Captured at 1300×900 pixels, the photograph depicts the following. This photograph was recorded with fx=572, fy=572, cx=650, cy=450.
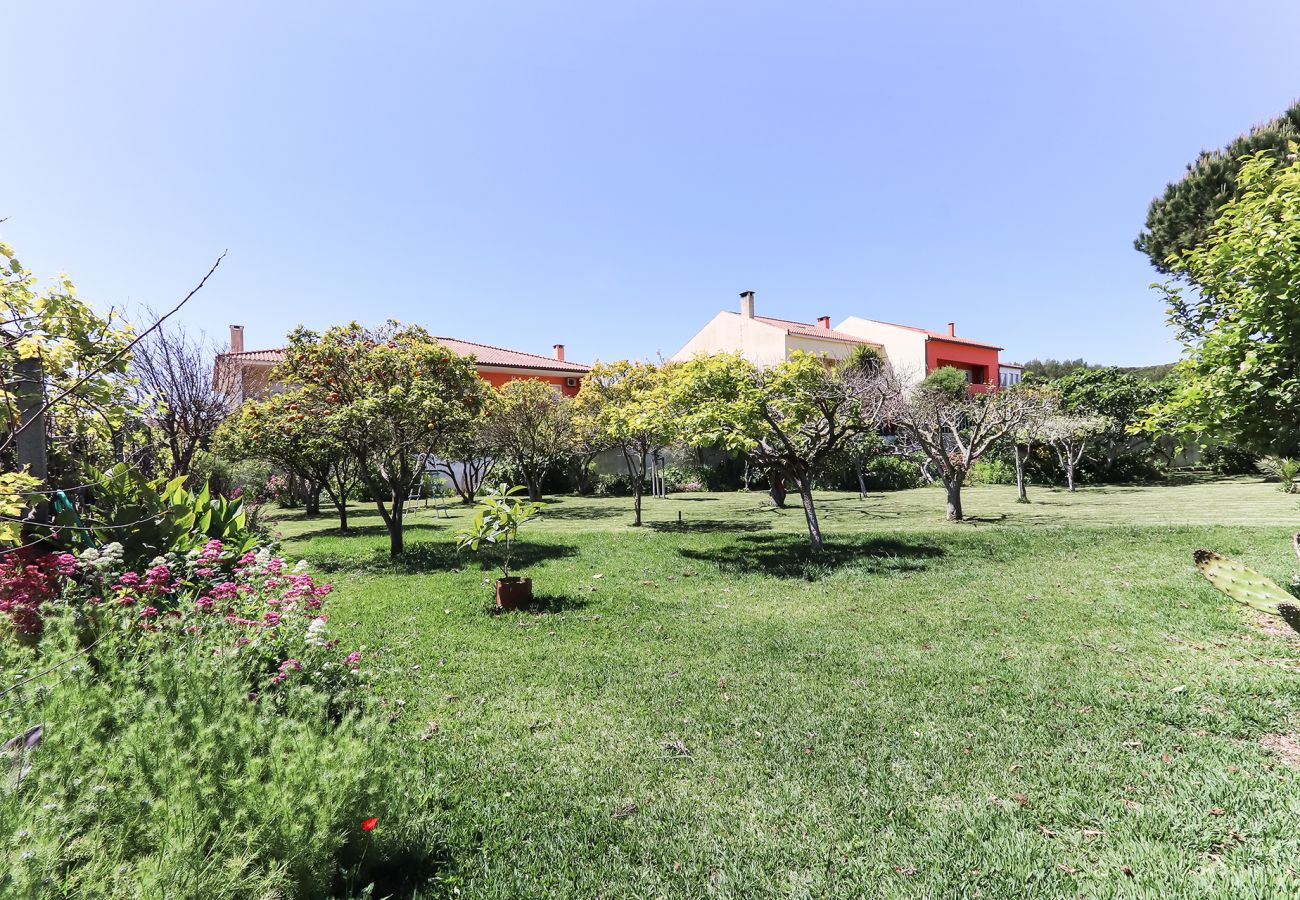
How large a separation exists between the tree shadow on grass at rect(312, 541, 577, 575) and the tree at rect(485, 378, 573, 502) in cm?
1051

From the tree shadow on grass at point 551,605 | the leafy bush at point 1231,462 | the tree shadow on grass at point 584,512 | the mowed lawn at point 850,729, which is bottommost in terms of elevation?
the mowed lawn at point 850,729

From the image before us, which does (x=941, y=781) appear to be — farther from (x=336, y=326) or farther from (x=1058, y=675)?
(x=336, y=326)

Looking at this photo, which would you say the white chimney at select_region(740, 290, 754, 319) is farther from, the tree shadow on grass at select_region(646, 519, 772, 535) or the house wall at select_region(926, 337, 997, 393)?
the tree shadow on grass at select_region(646, 519, 772, 535)

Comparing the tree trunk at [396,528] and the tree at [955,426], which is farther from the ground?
the tree at [955,426]

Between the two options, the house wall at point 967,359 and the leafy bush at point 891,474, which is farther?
the house wall at point 967,359

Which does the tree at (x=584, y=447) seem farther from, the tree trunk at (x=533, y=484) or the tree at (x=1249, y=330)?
the tree at (x=1249, y=330)

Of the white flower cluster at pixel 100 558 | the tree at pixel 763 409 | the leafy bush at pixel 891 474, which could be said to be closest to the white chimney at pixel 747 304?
the leafy bush at pixel 891 474

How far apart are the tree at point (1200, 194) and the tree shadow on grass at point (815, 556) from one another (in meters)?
6.24

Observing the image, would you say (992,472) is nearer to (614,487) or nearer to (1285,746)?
(614,487)

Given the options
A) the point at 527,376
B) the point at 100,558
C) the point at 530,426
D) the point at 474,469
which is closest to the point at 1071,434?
the point at 530,426

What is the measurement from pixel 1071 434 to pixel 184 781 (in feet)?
85.0

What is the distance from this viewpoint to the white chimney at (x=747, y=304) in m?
35.4

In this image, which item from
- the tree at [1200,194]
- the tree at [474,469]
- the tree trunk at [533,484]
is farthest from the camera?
the tree trunk at [533,484]

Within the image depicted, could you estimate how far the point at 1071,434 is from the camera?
21.2 metres
